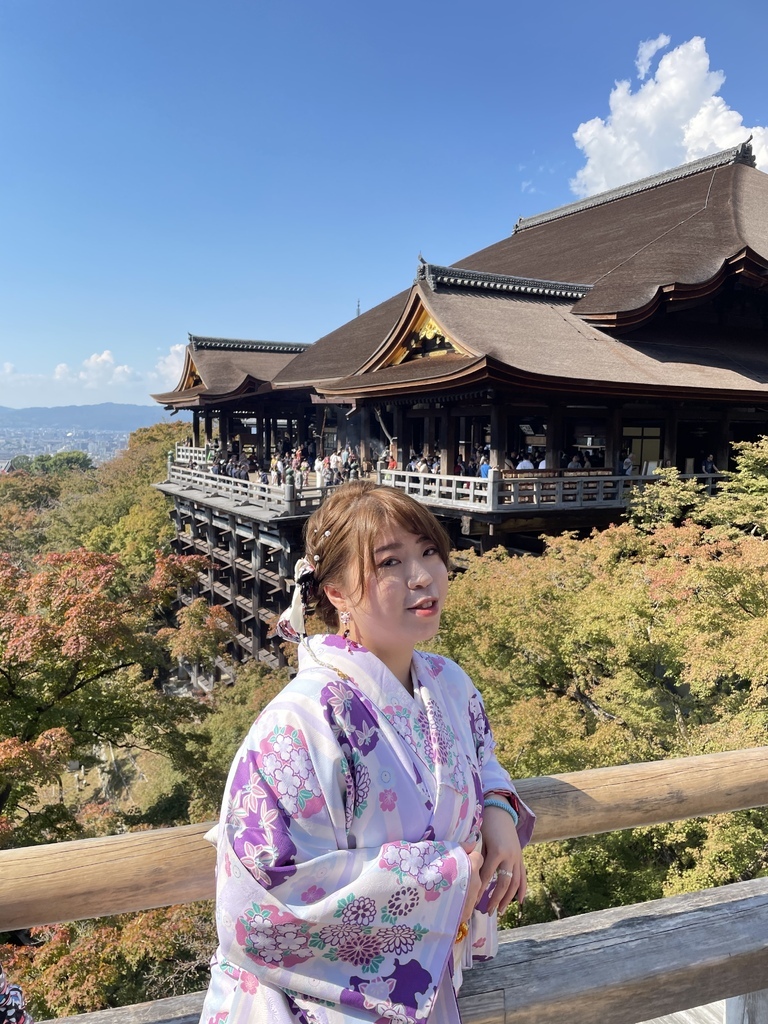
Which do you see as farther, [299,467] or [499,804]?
[299,467]

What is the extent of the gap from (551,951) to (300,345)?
97.4 ft

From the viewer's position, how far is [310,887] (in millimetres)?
1085

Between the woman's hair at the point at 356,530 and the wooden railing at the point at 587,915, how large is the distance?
682 mm

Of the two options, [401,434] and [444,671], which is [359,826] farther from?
[401,434]

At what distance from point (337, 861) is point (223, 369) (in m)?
25.3

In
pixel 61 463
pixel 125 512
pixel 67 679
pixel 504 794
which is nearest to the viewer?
pixel 504 794

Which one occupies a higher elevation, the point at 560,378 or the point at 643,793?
the point at 560,378

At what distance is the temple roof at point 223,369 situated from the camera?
22438mm

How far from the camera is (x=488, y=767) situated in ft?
4.85

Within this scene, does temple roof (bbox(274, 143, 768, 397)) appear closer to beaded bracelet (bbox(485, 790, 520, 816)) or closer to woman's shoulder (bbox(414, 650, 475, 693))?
woman's shoulder (bbox(414, 650, 475, 693))

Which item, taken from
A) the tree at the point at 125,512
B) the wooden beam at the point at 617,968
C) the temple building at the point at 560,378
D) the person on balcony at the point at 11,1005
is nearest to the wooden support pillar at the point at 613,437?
the temple building at the point at 560,378

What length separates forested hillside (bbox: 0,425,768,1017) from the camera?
5.57 m

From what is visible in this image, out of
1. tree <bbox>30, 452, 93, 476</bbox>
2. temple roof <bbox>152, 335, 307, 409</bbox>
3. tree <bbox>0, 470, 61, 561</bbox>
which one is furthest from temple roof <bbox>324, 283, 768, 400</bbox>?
tree <bbox>30, 452, 93, 476</bbox>

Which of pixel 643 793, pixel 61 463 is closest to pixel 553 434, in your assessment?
pixel 643 793
